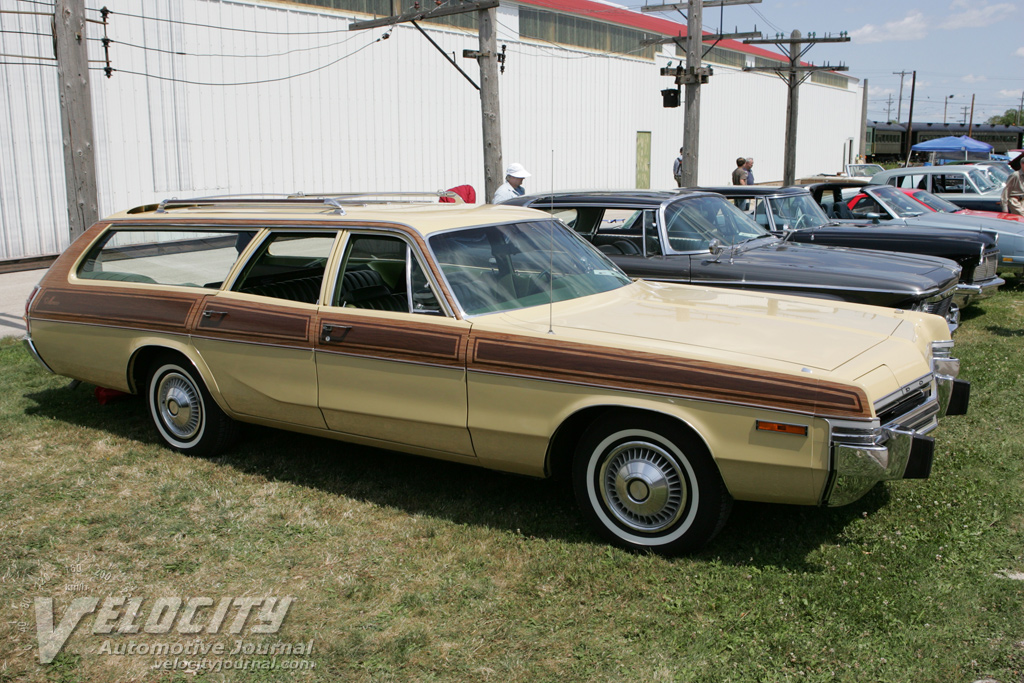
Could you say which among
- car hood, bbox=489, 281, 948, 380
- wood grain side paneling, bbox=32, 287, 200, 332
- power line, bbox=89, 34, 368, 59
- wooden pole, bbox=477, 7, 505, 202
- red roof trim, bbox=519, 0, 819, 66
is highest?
red roof trim, bbox=519, 0, 819, 66

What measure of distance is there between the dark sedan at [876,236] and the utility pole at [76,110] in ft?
21.6

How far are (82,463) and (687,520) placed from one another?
3.76 m

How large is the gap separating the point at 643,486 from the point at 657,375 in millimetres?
520

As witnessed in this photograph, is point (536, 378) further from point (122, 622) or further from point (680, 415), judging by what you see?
point (122, 622)

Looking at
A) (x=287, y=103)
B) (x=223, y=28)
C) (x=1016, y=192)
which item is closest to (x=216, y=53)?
(x=223, y=28)

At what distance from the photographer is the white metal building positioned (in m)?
14.1

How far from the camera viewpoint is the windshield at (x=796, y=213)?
9.52 metres

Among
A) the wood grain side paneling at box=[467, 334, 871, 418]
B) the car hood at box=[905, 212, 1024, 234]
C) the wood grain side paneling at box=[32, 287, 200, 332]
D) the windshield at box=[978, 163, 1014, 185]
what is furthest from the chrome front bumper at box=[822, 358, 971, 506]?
the windshield at box=[978, 163, 1014, 185]

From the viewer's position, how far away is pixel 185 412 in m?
5.46

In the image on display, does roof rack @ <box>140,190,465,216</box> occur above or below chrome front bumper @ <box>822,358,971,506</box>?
above

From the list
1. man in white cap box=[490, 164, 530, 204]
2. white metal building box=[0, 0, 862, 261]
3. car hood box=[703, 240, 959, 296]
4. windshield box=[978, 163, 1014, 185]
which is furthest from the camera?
windshield box=[978, 163, 1014, 185]

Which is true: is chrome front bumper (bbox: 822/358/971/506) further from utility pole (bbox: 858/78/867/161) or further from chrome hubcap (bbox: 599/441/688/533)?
utility pole (bbox: 858/78/867/161)

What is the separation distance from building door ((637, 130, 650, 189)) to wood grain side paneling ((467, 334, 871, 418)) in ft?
89.2

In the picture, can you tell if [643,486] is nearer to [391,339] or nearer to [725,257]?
[391,339]
